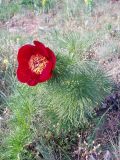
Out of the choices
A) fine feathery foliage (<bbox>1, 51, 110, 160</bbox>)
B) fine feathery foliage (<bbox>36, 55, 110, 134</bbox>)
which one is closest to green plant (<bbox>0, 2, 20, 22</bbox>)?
fine feathery foliage (<bbox>1, 51, 110, 160</bbox>)

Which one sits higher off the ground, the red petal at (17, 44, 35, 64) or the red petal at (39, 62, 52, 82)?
the red petal at (17, 44, 35, 64)

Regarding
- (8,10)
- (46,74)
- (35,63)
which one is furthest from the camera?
(8,10)

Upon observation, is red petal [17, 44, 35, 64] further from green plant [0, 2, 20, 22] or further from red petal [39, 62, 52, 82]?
green plant [0, 2, 20, 22]

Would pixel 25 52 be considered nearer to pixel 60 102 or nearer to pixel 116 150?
pixel 60 102

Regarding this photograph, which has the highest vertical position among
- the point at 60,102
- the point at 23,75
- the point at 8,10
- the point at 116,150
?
the point at 23,75

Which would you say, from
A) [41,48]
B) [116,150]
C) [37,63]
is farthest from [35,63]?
[116,150]

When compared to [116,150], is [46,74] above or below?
above

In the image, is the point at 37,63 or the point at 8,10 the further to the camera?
the point at 8,10

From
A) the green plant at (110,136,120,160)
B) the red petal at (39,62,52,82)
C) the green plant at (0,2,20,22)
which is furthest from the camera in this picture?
the green plant at (0,2,20,22)

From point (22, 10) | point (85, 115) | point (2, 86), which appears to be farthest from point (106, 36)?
point (22, 10)
